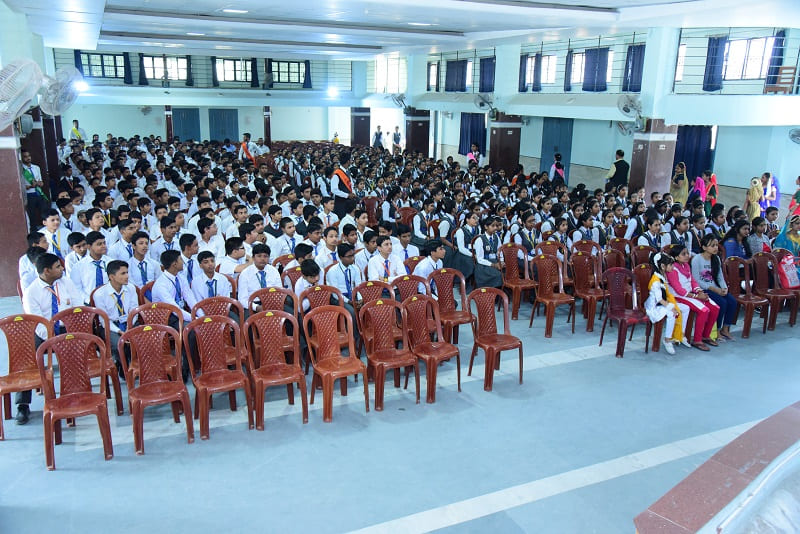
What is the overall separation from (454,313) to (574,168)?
50.0 ft

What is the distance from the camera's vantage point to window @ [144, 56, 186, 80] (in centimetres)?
2539

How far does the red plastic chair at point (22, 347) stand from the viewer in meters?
4.79

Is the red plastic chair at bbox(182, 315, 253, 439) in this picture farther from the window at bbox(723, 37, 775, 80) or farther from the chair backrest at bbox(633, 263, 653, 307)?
the window at bbox(723, 37, 775, 80)

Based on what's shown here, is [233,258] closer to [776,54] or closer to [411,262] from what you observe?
[411,262]

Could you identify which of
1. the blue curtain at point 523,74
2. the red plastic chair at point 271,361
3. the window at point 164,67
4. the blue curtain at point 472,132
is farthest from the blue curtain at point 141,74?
the red plastic chair at point 271,361

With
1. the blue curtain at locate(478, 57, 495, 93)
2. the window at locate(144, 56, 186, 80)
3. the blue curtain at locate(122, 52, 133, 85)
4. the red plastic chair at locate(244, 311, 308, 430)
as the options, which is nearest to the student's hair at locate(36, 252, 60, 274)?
the red plastic chair at locate(244, 311, 308, 430)

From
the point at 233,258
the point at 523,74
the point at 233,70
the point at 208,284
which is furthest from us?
the point at 233,70

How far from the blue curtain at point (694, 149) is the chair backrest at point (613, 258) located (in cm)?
990

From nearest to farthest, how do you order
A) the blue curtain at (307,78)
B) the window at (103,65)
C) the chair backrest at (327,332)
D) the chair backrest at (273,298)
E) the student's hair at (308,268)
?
the chair backrest at (327,332), the chair backrest at (273,298), the student's hair at (308,268), the window at (103,65), the blue curtain at (307,78)

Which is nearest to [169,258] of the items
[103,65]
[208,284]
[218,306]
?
[208,284]

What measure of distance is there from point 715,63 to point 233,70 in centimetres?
1968

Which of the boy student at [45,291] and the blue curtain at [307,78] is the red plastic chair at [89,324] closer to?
the boy student at [45,291]

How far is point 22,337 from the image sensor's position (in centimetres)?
495

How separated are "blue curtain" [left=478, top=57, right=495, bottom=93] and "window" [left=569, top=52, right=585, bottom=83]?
3130 millimetres
